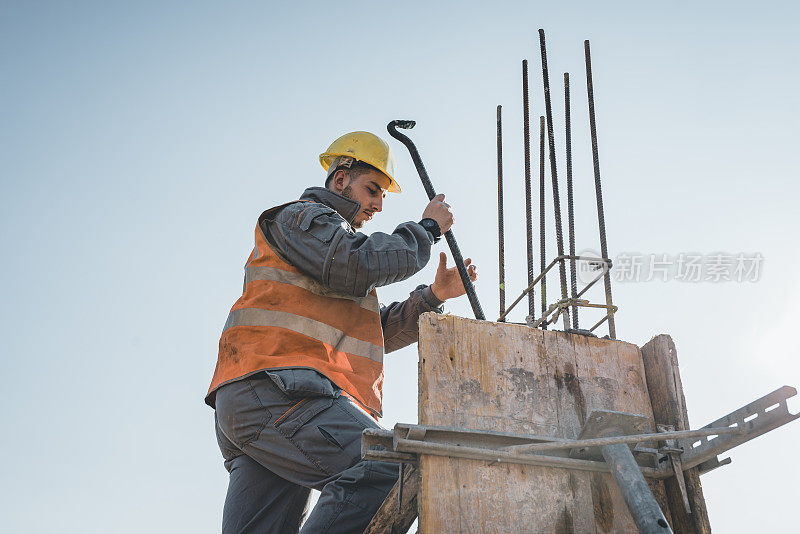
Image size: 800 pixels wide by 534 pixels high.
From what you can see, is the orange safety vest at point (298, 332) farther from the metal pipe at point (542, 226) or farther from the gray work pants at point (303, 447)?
the metal pipe at point (542, 226)

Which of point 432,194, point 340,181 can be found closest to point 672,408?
point 432,194

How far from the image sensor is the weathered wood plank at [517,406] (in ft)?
7.82

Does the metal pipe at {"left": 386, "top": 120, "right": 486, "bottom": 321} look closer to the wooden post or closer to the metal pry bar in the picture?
the wooden post

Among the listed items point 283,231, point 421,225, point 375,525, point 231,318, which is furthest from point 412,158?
point 375,525

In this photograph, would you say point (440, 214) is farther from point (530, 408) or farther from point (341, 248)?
point (530, 408)

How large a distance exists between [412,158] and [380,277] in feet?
4.28

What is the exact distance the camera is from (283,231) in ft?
11.3

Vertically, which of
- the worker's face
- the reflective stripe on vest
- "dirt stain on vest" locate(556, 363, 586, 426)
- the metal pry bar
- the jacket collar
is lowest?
the metal pry bar

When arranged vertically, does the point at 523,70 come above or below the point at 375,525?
above

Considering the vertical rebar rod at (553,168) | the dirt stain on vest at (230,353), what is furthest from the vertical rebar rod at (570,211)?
the dirt stain on vest at (230,353)

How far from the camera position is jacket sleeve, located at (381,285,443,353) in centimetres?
426

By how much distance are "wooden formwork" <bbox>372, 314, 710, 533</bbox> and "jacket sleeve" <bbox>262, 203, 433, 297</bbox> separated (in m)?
0.64

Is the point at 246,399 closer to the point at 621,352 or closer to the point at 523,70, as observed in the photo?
the point at 621,352

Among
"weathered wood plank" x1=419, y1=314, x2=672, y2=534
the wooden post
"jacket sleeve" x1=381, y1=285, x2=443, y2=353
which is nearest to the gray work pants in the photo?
"weathered wood plank" x1=419, y1=314, x2=672, y2=534
